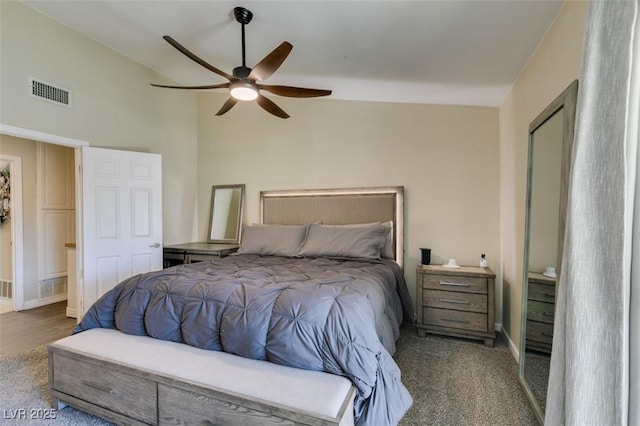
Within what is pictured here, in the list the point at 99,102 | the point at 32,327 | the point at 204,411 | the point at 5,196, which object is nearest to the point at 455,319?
the point at 204,411

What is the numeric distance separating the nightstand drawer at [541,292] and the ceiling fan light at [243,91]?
98.4 inches

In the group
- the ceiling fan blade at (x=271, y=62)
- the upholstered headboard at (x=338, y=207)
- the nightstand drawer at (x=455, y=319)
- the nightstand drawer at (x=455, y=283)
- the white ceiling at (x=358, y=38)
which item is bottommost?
the nightstand drawer at (x=455, y=319)

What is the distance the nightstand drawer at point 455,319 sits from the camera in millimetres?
2793

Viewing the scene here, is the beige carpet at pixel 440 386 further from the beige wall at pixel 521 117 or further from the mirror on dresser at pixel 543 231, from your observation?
the beige wall at pixel 521 117

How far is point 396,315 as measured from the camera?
8.40 feet

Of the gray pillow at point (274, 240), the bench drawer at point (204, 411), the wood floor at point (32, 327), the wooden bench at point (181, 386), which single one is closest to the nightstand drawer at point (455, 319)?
the gray pillow at point (274, 240)

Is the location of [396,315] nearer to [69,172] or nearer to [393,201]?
[393,201]

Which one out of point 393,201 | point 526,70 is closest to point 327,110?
point 393,201

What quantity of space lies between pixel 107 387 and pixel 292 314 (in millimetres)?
1145

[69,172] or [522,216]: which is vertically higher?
[69,172]

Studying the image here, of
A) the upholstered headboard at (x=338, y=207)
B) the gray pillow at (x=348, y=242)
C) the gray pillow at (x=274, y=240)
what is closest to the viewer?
the gray pillow at (x=348, y=242)

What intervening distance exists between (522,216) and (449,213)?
931 millimetres

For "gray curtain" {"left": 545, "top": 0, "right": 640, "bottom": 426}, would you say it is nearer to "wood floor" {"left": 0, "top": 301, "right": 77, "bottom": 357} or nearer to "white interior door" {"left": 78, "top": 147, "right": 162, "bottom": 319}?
"white interior door" {"left": 78, "top": 147, "right": 162, "bottom": 319}

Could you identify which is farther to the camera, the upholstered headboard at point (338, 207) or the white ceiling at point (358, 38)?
the upholstered headboard at point (338, 207)
